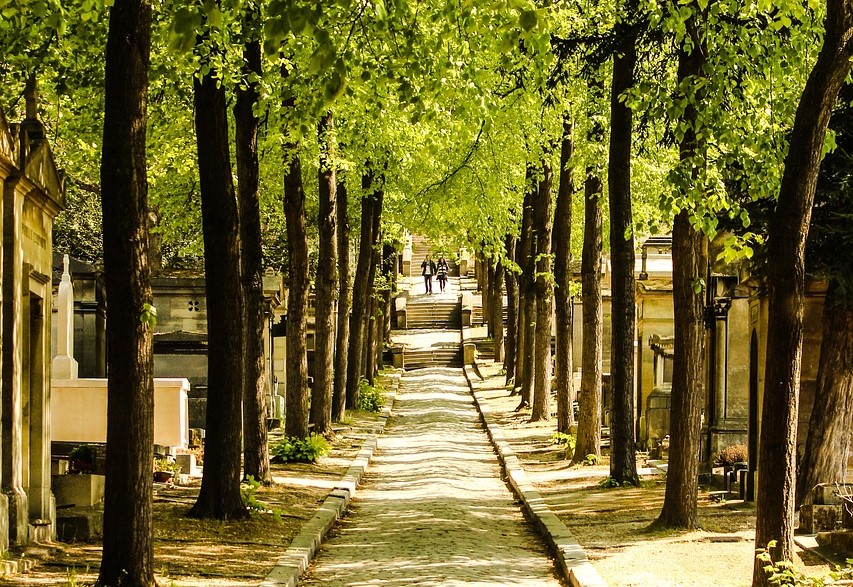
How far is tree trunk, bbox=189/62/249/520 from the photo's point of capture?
15.6 meters

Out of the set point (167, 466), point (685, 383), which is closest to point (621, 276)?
point (685, 383)

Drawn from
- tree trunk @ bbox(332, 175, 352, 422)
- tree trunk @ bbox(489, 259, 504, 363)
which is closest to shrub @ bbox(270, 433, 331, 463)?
tree trunk @ bbox(332, 175, 352, 422)

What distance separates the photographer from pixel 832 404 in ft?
51.4

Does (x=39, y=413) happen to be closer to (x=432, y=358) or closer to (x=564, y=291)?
(x=564, y=291)

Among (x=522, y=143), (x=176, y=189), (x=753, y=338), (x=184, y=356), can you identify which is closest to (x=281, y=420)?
(x=184, y=356)

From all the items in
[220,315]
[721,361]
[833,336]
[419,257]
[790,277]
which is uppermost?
[419,257]

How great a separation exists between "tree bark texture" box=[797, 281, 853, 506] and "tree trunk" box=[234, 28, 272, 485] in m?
6.85

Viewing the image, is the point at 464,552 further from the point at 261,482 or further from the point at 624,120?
the point at 624,120

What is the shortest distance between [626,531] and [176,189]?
632 inches

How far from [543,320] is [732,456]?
35.2 ft

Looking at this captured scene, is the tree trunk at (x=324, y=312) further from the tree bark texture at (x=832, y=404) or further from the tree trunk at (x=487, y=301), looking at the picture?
the tree trunk at (x=487, y=301)

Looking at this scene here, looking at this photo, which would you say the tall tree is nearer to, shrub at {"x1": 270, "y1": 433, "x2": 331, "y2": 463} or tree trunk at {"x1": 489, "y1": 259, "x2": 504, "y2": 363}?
shrub at {"x1": 270, "y1": 433, "x2": 331, "y2": 463}

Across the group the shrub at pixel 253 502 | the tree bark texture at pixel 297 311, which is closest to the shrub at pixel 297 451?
the tree bark texture at pixel 297 311

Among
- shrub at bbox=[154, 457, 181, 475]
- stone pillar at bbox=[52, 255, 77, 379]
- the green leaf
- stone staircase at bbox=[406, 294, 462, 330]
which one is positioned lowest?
shrub at bbox=[154, 457, 181, 475]
